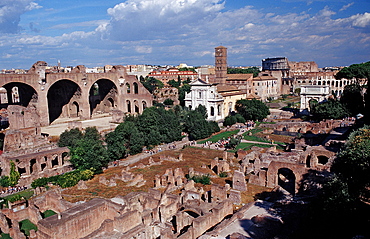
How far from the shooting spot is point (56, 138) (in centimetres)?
3969

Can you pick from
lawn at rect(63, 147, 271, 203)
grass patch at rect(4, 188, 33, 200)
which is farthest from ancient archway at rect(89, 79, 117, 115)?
grass patch at rect(4, 188, 33, 200)

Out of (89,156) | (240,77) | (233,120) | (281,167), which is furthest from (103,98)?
(281,167)

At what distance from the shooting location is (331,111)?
44062 millimetres

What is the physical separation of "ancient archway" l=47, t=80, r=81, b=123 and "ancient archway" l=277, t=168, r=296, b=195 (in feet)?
138

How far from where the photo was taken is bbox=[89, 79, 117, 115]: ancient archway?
62312 millimetres

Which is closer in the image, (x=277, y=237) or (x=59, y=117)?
(x=277, y=237)

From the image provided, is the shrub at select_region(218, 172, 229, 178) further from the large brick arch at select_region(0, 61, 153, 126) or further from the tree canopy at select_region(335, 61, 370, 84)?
the tree canopy at select_region(335, 61, 370, 84)

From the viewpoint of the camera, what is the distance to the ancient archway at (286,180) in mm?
22109

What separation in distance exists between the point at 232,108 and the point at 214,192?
3885cm

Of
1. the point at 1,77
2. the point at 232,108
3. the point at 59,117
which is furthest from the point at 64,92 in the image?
the point at 232,108

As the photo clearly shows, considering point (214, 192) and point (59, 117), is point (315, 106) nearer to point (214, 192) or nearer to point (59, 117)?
point (214, 192)

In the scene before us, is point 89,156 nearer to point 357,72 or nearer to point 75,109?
point 75,109

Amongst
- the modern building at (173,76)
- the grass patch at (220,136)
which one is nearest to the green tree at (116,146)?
the grass patch at (220,136)

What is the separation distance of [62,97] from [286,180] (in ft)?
150
